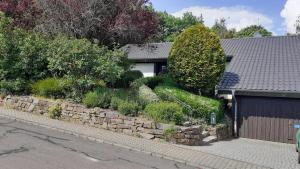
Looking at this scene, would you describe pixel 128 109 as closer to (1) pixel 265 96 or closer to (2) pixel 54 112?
(2) pixel 54 112

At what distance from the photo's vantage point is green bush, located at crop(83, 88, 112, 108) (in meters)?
15.1

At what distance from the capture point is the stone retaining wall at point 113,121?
13.2m

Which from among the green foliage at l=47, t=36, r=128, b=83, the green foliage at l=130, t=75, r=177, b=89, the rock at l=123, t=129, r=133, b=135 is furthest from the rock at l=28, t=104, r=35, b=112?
the rock at l=123, t=129, r=133, b=135

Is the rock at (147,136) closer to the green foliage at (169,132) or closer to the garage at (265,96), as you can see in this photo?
the green foliage at (169,132)

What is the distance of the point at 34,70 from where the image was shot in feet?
59.1

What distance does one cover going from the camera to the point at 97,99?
49.5 ft

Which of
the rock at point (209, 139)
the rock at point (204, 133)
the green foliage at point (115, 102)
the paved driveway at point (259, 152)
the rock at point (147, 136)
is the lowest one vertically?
the paved driveway at point (259, 152)

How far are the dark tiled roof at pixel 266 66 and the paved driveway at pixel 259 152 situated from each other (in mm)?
2704

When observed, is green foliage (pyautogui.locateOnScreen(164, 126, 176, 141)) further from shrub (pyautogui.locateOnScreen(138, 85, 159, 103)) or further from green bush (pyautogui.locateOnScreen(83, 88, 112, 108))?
green bush (pyautogui.locateOnScreen(83, 88, 112, 108))

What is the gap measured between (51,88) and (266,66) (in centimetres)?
1087

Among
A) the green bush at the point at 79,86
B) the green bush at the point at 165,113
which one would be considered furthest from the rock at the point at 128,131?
the green bush at the point at 79,86

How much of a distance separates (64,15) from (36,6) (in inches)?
69.3

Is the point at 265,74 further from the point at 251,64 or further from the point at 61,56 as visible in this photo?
the point at 61,56

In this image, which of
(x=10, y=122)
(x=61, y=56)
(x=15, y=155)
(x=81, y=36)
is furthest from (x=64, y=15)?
(x=15, y=155)
